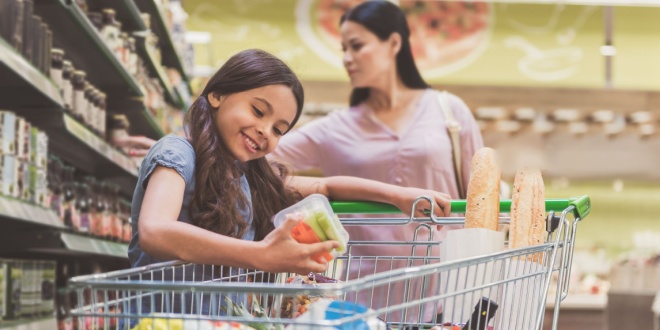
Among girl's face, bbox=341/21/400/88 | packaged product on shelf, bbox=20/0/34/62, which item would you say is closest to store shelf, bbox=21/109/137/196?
packaged product on shelf, bbox=20/0/34/62

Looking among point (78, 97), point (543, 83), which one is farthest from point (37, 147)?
point (543, 83)

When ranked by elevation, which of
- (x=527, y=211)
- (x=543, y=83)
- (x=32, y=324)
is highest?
(x=543, y=83)

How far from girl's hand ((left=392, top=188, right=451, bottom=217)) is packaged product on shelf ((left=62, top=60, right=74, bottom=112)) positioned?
1.62 metres

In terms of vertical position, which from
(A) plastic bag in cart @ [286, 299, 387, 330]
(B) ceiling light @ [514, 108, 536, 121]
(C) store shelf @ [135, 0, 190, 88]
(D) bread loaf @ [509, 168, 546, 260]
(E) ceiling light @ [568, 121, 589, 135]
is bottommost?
(A) plastic bag in cart @ [286, 299, 387, 330]

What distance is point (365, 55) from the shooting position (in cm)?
339

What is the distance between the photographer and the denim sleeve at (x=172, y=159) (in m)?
1.72

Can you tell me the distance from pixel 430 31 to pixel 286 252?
28.0ft

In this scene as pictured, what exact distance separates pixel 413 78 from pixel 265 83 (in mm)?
1657

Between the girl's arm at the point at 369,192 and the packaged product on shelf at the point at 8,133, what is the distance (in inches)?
37.9

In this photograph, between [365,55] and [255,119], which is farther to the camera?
[365,55]

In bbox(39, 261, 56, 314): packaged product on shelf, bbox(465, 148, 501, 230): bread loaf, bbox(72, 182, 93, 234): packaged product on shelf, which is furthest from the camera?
bbox(72, 182, 93, 234): packaged product on shelf

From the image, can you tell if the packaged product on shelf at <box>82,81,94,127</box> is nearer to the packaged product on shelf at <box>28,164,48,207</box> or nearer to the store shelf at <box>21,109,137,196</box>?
the store shelf at <box>21,109,137,196</box>

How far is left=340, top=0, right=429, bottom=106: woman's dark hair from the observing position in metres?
3.44

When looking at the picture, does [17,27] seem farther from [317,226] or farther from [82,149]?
[317,226]
